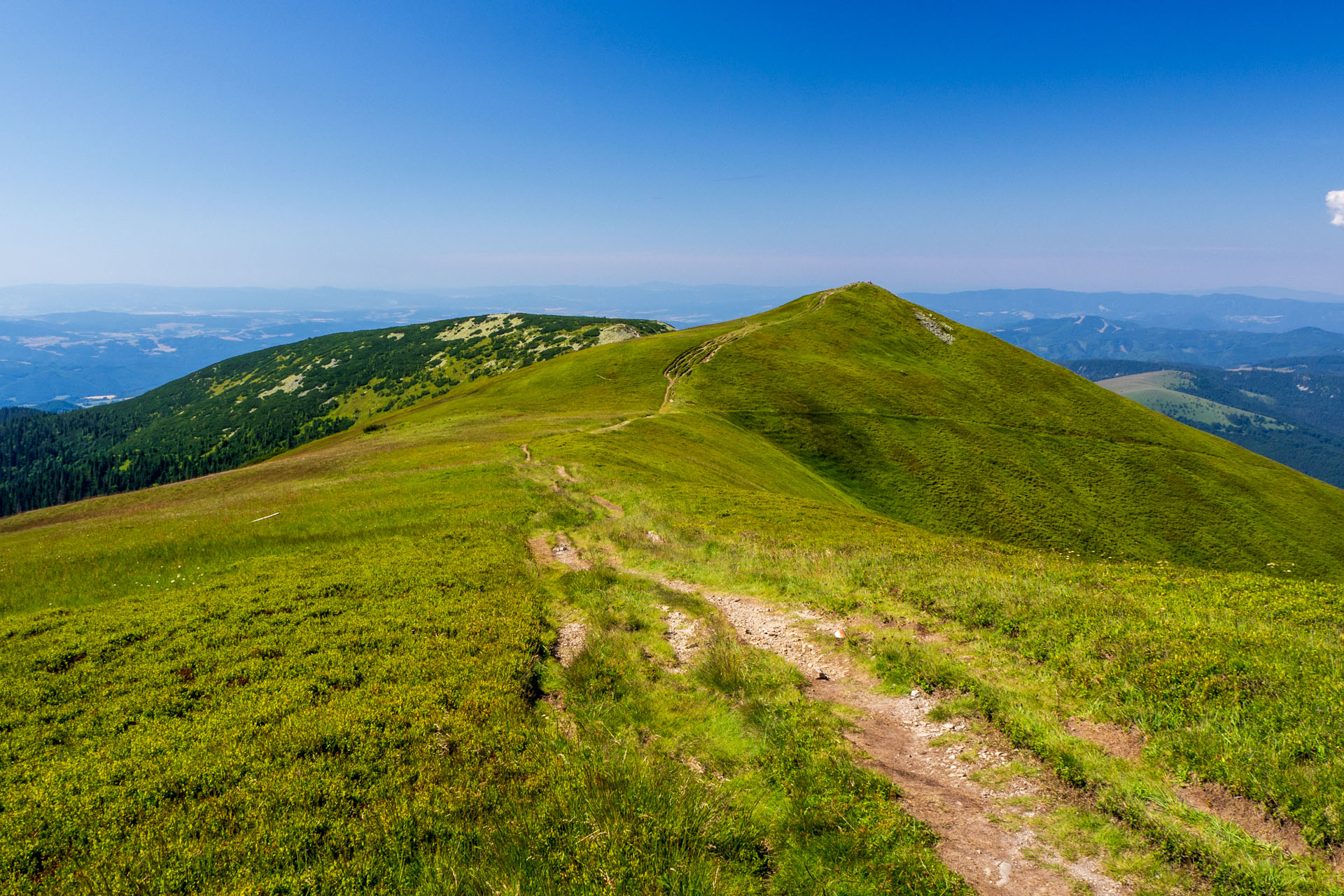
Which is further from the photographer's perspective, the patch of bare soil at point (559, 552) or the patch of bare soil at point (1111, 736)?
the patch of bare soil at point (559, 552)

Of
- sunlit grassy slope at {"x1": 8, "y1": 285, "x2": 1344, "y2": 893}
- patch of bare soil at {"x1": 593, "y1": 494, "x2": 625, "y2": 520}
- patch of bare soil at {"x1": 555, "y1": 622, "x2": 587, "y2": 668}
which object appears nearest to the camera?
sunlit grassy slope at {"x1": 8, "y1": 285, "x2": 1344, "y2": 893}

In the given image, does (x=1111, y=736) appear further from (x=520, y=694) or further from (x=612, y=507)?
(x=612, y=507)

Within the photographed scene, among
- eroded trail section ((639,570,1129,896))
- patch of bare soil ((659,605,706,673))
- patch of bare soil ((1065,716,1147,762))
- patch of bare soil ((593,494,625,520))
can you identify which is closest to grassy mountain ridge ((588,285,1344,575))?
patch of bare soil ((593,494,625,520))

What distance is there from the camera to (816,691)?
11.9m

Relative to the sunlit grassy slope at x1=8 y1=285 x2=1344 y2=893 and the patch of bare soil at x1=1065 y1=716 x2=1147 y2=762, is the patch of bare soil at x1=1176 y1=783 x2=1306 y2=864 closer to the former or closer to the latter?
the sunlit grassy slope at x1=8 y1=285 x2=1344 y2=893

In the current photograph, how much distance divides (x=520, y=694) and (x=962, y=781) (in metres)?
8.68

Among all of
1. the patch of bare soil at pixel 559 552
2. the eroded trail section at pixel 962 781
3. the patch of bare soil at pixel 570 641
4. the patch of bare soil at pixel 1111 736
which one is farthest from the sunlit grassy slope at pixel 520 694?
the patch of bare soil at pixel 559 552

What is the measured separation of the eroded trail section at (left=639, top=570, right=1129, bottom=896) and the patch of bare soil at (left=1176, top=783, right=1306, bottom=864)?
169cm

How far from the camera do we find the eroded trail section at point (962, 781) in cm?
702

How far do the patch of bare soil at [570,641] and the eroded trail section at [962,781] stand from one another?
5.28m

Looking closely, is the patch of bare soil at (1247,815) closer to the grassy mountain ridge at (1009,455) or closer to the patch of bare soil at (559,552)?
the patch of bare soil at (559,552)

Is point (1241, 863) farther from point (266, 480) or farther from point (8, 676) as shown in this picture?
point (266, 480)

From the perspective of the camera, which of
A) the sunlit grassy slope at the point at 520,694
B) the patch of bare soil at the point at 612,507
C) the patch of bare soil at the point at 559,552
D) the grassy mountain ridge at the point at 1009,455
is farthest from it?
the grassy mountain ridge at the point at 1009,455

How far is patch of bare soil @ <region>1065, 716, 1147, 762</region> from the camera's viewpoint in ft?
29.1
